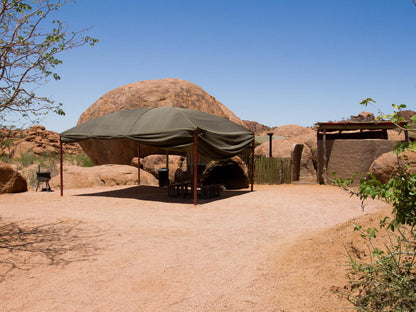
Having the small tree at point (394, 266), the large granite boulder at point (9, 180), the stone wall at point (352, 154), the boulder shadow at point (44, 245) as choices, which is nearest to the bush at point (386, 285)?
the small tree at point (394, 266)

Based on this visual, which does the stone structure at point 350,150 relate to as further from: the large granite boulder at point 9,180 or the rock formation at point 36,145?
the rock formation at point 36,145

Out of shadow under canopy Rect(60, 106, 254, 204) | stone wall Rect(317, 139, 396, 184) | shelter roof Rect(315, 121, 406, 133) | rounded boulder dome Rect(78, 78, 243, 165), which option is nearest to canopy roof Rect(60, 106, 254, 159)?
shadow under canopy Rect(60, 106, 254, 204)

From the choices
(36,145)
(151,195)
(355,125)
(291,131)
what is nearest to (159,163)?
(151,195)

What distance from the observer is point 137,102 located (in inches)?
703

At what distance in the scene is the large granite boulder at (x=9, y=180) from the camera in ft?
41.2

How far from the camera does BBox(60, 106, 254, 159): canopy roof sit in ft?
34.8

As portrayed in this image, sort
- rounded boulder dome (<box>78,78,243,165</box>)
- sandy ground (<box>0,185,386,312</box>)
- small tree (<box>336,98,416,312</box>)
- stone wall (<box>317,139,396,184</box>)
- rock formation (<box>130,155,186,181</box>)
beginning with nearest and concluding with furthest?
small tree (<box>336,98,416,312</box>) < sandy ground (<box>0,185,386,312</box>) < stone wall (<box>317,139,396,184</box>) < rock formation (<box>130,155,186,181</box>) < rounded boulder dome (<box>78,78,243,165</box>)

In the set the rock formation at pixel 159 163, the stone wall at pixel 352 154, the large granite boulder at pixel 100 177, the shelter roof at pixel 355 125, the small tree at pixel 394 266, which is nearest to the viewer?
the small tree at pixel 394 266

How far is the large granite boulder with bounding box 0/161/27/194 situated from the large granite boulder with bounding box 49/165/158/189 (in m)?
1.60

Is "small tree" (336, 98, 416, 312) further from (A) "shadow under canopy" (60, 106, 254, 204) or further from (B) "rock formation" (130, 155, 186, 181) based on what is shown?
(B) "rock formation" (130, 155, 186, 181)

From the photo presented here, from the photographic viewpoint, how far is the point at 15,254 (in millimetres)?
5020

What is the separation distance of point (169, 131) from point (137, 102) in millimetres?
7898

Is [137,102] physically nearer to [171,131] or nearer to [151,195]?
[151,195]

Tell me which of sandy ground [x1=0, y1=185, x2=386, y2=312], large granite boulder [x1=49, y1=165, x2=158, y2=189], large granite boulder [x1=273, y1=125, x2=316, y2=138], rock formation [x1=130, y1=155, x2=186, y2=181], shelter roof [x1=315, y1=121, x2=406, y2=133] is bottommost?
sandy ground [x1=0, y1=185, x2=386, y2=312]
